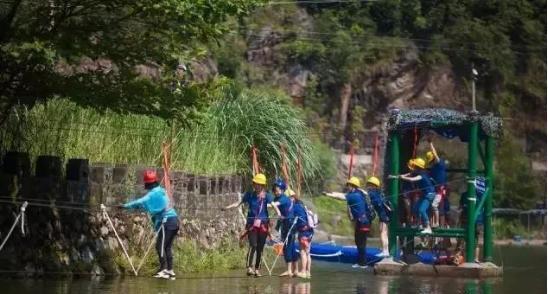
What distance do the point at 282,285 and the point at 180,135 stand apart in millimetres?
6599

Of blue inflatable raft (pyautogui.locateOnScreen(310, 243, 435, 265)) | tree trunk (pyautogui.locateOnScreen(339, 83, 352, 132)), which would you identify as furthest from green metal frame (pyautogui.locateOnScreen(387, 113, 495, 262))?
Answer: tree trunk (pyautogui.locateOnScreen(339, 83, 352, 132))

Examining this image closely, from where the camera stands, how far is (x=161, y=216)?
60.8 feet

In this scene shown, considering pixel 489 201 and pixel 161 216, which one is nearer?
pixel 161 216

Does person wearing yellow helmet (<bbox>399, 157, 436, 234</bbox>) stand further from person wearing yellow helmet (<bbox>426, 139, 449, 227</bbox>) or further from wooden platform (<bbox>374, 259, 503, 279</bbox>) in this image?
wooden platform (<bbox>374, 259, 503, 279</bbox>)

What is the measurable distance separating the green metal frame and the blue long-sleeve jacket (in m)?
5.35

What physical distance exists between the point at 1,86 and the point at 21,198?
1.80 metres

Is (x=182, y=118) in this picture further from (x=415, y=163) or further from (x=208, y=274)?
(x=415, y=163)

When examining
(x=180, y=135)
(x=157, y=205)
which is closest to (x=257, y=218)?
(x=157, y=205)

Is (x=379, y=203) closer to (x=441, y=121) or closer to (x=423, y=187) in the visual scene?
(x=423, y=187)

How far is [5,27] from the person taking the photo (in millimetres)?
18000

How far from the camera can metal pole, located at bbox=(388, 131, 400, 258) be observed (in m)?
22.3

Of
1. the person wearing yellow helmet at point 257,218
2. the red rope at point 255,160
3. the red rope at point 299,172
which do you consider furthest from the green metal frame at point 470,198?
the red rope at point 255,160

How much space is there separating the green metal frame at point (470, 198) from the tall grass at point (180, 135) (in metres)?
3.60

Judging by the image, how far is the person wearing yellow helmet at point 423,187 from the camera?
21953mm
